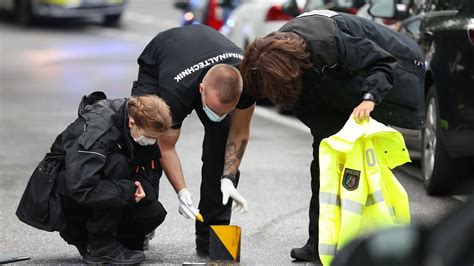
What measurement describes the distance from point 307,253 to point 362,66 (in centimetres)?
116

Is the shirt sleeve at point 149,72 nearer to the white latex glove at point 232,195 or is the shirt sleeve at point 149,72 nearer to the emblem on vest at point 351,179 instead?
the white latex glove at point 232,195

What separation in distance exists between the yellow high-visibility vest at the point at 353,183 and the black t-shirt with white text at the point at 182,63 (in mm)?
624

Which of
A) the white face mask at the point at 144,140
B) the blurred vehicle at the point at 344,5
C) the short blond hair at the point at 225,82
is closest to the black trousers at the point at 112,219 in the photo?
the white face mask at the point at 144,140

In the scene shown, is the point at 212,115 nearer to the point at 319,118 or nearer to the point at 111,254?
the point at 319,118

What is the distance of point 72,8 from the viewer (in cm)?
2244

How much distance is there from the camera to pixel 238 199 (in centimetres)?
639

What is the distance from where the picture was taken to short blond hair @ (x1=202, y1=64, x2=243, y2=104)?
602cm

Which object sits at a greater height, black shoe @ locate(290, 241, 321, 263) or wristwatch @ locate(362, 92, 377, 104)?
wristwatch @ locate(362, 92, 377, 104)

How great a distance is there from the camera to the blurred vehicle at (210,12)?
17.1 meters

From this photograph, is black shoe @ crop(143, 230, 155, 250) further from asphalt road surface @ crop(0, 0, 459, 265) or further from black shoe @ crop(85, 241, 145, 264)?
black shoe @ crop(85, 241, 145, 264)

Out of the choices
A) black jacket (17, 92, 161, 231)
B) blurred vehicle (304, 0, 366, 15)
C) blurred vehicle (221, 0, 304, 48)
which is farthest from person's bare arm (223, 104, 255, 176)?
blurred vehicle (221, 0, 304, 48)

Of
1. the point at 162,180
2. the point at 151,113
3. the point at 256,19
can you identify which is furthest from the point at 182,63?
the point at 256,19

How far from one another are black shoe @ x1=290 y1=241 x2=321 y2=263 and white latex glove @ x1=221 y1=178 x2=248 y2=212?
426 millimetres

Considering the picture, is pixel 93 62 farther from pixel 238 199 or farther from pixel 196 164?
pixel 238 199
